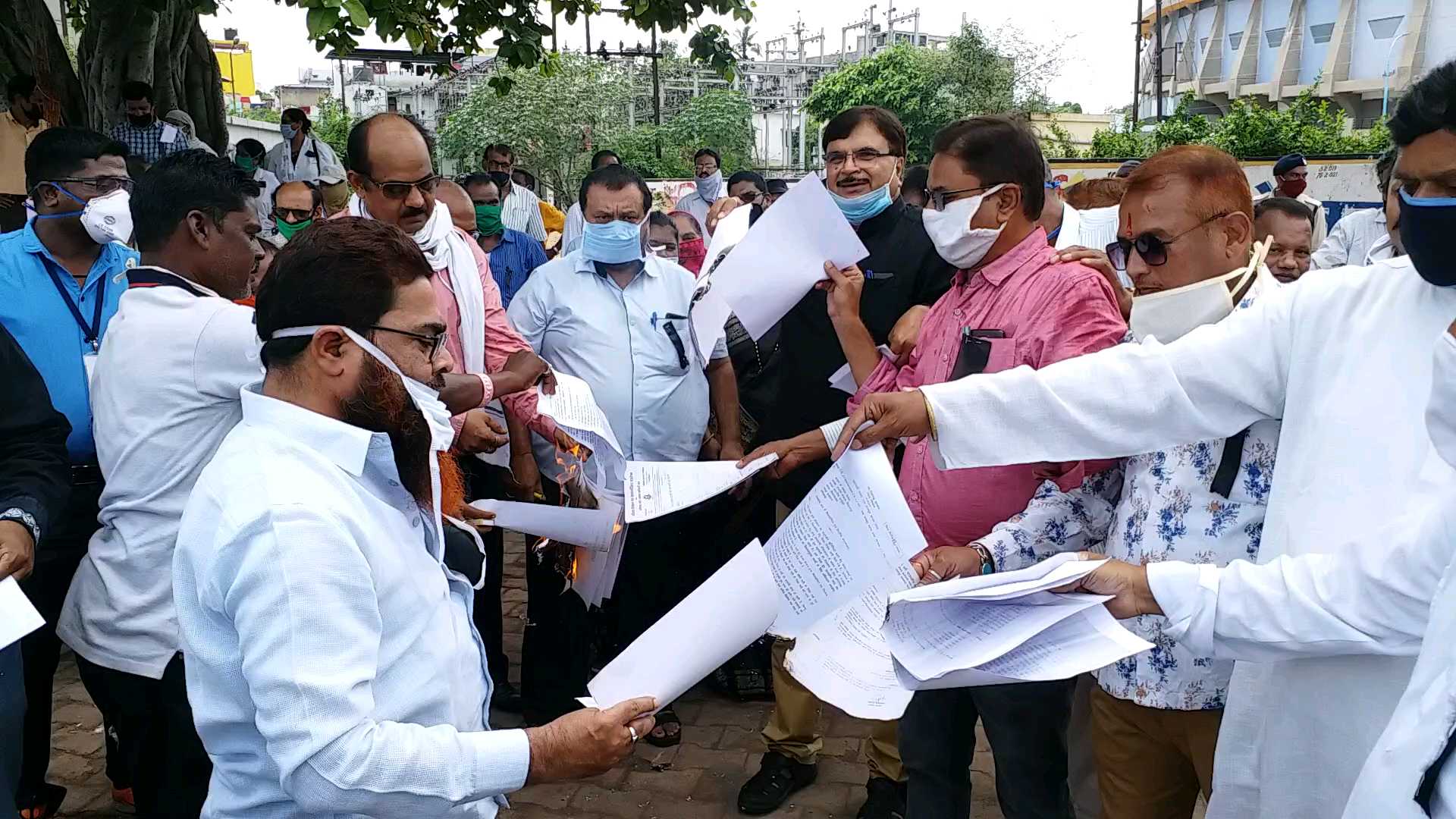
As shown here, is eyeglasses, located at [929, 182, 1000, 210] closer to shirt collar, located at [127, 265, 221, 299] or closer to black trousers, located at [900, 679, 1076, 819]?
black trousers, located at [900, 679, 1076, 819]

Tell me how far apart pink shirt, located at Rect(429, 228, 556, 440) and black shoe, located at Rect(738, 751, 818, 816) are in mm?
1470

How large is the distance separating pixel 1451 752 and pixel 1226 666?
1.12 m

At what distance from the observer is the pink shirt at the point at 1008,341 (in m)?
2.64

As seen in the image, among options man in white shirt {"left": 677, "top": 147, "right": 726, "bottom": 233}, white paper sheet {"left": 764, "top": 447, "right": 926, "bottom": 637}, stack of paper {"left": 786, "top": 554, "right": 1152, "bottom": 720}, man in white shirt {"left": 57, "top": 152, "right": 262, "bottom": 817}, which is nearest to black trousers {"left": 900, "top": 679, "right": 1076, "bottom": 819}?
white paper sheet {"left": 764, "top": 447, "right": 926, "bottom": 637}

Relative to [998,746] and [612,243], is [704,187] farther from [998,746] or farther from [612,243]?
[998,746]

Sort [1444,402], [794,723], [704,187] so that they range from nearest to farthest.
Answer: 1. [1444,402]
2. [794,723]
3. [704,187]

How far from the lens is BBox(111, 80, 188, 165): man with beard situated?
26.2 feet

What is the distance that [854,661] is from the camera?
2.36 m

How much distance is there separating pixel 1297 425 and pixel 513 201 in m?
9.83

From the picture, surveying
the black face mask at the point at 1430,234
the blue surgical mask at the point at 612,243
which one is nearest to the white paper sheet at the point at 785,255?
the blue surgical mask at the point at 612,243

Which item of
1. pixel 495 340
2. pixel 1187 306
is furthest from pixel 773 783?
pixel 1187 306

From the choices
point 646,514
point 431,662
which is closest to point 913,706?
point 646,514

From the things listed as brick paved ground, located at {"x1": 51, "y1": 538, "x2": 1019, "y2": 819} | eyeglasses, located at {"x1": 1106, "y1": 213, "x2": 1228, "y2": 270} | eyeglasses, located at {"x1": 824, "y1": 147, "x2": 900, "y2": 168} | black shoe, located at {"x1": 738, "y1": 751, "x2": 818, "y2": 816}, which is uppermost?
eyeglasses, located at {"x1": 824, "y1": 147, "x2": 900, "y2": 168}

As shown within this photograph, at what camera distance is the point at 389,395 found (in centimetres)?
188
